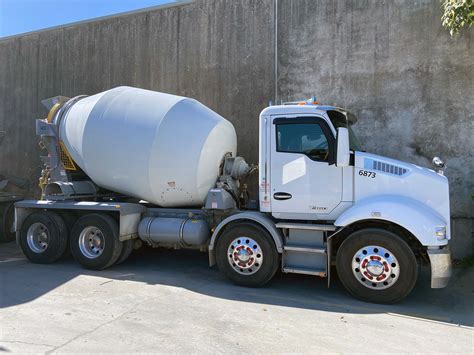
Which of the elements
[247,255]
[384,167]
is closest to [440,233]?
[384,167]

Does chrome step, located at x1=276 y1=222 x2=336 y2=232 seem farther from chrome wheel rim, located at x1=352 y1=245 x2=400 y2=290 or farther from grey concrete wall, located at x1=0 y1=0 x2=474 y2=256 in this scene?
grey concrete wall, located at x1=0 y1=0 x2=474 y2=256

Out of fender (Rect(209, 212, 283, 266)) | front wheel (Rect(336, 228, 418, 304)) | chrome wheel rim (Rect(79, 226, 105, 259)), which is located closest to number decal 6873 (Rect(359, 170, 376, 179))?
front wheel (Rect(336, 228, 418, 304))

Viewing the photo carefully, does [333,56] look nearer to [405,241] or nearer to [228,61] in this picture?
[228,61]

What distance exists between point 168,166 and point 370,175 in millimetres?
3429

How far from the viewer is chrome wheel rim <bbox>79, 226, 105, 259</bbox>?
731 centimetres

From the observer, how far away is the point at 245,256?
6.23m

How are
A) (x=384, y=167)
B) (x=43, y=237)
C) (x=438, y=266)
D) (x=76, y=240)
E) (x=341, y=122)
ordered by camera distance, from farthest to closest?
(x=43, y=237), (x=76, y=240), (x=341, y=122), (x=384, y=167), (x=438, y=266)

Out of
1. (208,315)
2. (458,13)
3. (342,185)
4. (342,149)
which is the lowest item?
(208,315)

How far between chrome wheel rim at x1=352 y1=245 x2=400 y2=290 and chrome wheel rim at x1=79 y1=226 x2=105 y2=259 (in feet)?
15.0

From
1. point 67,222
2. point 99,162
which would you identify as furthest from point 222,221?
point 67,222

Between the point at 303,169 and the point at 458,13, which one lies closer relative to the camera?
the point at 303,169

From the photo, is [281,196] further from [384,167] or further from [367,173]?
[384,167]

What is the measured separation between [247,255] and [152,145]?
2576 millimetres

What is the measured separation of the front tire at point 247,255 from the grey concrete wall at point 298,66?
148 inches
